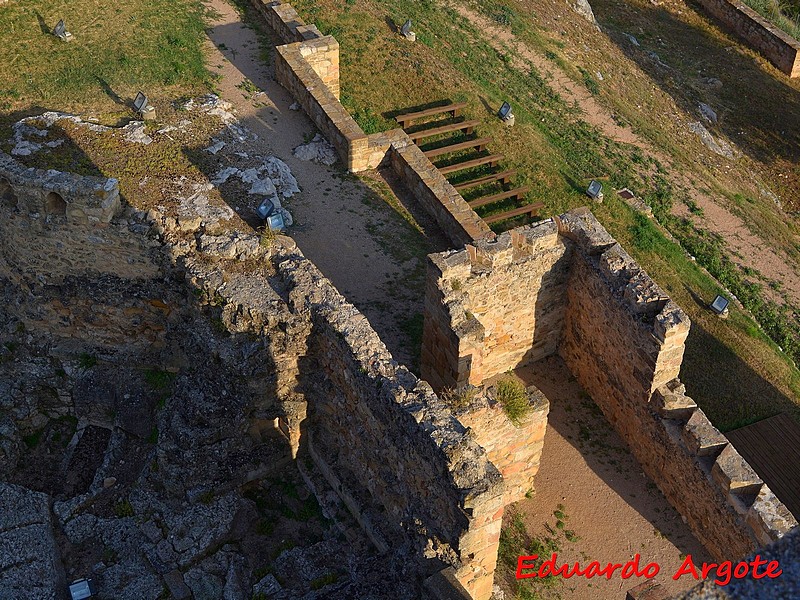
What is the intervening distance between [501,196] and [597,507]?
7.62 meters

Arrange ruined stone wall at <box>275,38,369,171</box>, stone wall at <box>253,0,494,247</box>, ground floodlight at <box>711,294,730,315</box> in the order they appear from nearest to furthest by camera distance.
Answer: stone wall at <box>253,0,494,247</box> → ground floodlight at <box>711,294,730,315</box> → ruined stone wall at <box>275,38,369,171</box>

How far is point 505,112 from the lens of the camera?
23172mm

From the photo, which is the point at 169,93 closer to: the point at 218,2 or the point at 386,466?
the point at 218,2

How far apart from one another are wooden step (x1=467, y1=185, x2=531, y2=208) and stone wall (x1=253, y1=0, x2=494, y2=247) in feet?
3.55

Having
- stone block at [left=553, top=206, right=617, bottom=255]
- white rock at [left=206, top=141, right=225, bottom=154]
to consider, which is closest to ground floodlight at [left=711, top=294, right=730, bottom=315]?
stone block at [left=553, top=206, right=617, bottom=255]

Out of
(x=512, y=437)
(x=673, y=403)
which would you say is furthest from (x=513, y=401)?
(x=673, y=403)

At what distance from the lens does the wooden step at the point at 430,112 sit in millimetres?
22219

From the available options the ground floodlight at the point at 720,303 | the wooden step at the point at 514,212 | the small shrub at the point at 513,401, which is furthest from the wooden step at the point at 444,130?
the small shrub at the point at 513,401

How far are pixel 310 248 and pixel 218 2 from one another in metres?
9.04

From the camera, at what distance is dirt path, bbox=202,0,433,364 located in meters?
17.8

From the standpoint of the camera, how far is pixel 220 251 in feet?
53.2

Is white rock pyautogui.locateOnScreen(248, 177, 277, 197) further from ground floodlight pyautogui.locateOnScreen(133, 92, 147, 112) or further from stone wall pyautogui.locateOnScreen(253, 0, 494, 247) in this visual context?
ground floodlight pyautogui.locateOnScreen(133, 92, 147, 112)

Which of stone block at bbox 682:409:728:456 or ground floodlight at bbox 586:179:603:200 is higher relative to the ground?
stone block at bbox 682:409:728:456

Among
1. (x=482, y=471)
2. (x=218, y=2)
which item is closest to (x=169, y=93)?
(x=218, y=2)
